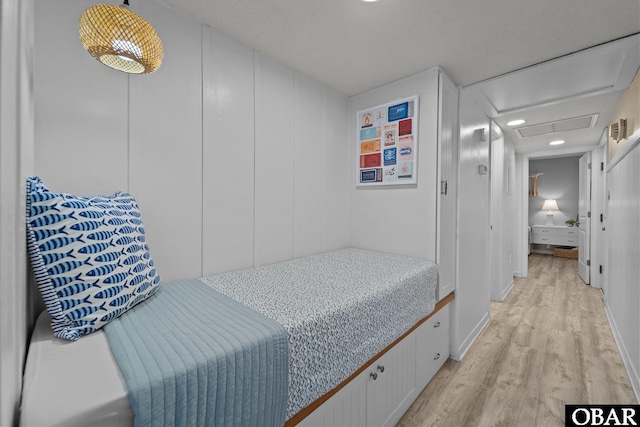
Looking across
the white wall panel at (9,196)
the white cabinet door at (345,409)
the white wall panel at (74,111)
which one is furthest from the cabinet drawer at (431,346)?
the white wall panel at (74,111)

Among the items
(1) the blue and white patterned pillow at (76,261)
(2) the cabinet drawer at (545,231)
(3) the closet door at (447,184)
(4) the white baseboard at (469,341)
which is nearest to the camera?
(1) the blue and white patterned pillow at (76,261)

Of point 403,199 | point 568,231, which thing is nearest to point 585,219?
point 568,231

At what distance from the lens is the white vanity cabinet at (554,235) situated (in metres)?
6.49

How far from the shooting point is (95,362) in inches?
28.8

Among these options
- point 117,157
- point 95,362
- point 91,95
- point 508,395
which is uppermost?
point 91,95

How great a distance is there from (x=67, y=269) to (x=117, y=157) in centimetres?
67

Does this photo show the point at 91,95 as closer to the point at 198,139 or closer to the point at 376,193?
the point at 198,139

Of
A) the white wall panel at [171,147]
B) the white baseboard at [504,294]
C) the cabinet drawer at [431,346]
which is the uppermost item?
the white wall panel at [171,147]

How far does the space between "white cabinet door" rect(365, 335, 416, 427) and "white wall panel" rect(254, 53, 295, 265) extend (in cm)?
98

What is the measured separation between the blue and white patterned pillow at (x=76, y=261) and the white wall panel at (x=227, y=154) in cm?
66

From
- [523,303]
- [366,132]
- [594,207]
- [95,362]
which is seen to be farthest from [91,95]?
[594,207]

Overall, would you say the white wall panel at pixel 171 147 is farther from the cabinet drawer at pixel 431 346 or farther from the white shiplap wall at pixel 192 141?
the cabinet drawer at pixel 431 346

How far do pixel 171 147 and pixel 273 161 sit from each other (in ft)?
2.26

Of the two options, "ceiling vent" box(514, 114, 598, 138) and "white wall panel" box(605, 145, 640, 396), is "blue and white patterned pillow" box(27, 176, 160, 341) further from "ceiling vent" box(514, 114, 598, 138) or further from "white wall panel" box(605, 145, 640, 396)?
"ceiling vent" box(514, 114, 598, 138)
